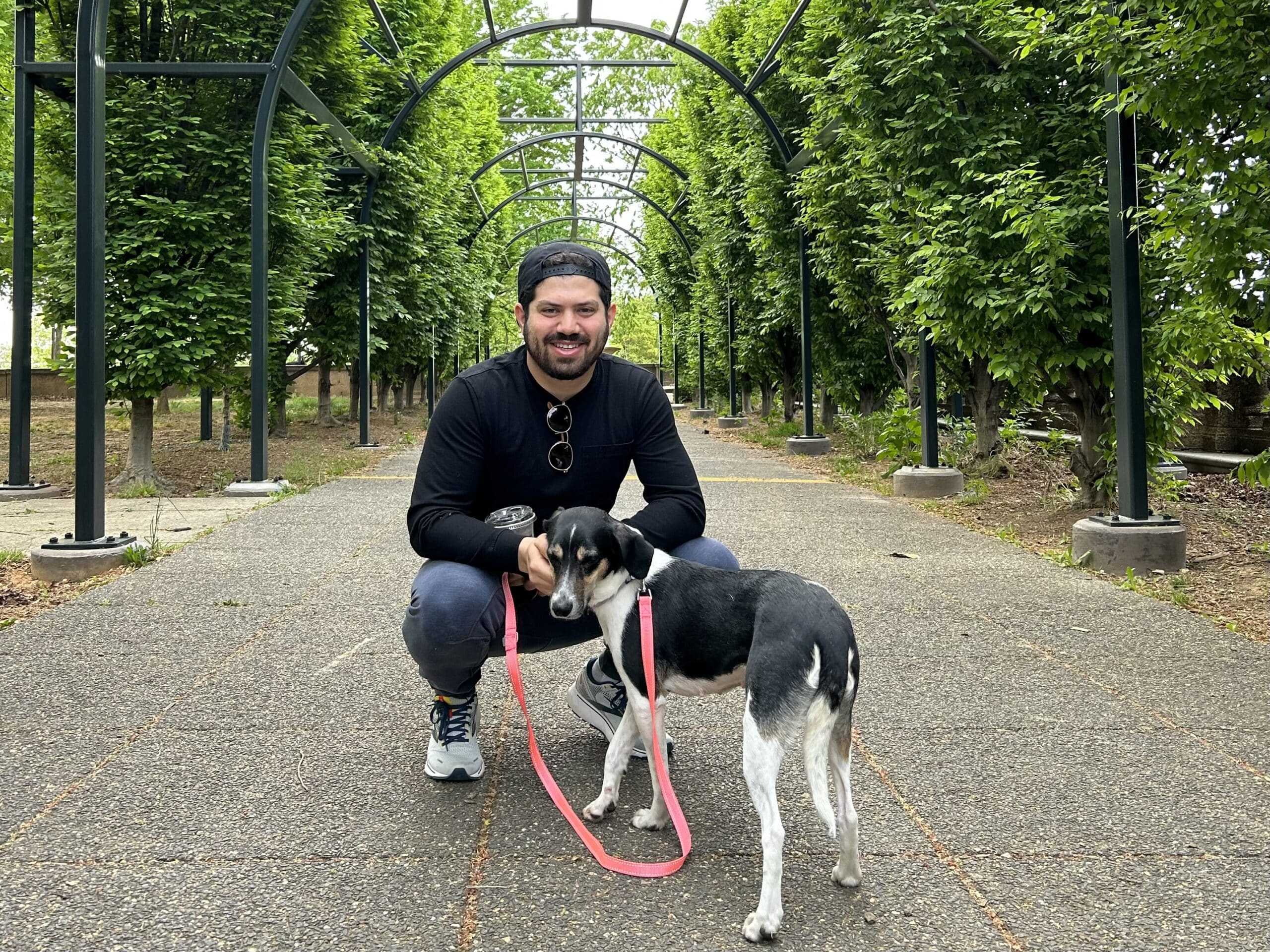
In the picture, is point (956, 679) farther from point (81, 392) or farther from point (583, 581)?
point (81, 392)

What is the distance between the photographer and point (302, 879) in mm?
2961

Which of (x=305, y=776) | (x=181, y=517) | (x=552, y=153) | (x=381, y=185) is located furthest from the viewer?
(x=552, y=153)

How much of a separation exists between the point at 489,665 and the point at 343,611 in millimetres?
1325

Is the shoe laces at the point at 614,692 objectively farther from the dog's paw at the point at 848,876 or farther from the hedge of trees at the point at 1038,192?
the hedge of trees at the point at 1038,192

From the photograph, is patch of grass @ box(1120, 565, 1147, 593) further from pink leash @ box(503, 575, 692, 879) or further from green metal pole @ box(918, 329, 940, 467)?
green metal pole @ box(918, 329, 940, 467)

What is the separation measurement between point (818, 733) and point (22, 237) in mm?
10424

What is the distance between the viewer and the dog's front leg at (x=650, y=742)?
10.1ft

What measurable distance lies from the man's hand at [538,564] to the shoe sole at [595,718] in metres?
0.81

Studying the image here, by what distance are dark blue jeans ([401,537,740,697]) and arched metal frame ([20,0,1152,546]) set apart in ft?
13.9

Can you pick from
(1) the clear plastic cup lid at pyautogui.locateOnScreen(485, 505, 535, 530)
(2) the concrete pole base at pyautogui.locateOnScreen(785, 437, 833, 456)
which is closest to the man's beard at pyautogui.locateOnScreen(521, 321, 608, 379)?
(1) the clear plastic cup lid at pyautogui.locateOnScreen(485, 505, 535, 530)

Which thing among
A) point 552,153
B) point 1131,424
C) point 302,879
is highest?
point 552,153

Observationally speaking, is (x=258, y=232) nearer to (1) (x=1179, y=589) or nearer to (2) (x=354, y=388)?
(1) (x=1179, y=589)

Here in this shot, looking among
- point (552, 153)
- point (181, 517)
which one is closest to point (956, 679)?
point (181, 517)

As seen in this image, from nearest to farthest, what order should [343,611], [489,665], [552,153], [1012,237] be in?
[489,665] < [343,611] < [1012,237] < [552,153]
